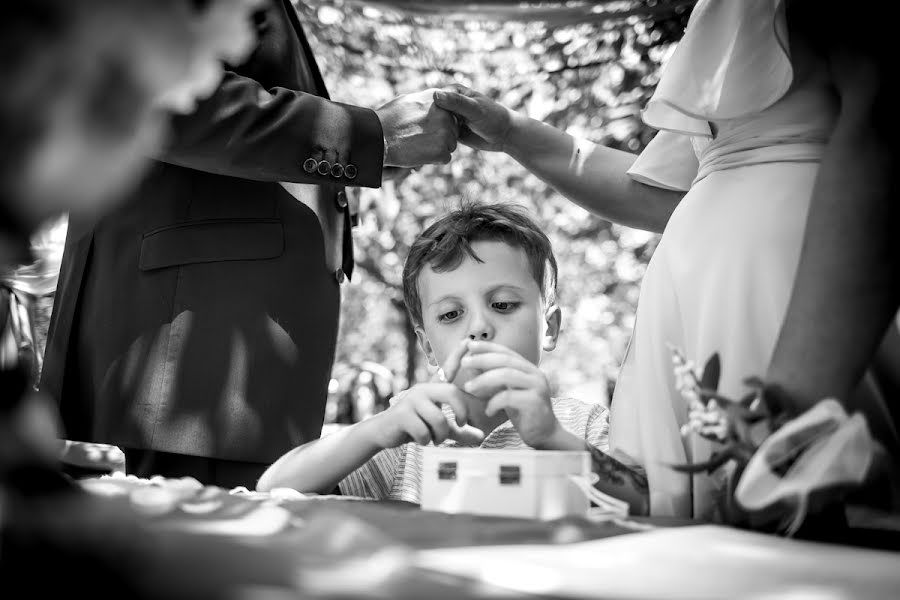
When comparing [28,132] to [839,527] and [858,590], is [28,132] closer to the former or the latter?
[858,590]

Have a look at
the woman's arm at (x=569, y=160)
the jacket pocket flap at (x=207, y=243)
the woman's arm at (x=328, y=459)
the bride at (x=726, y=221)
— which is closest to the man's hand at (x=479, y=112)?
the woman's arm at (x=569, y=160)

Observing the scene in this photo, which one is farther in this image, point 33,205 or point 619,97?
point 619,97

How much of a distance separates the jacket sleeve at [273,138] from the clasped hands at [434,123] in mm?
154

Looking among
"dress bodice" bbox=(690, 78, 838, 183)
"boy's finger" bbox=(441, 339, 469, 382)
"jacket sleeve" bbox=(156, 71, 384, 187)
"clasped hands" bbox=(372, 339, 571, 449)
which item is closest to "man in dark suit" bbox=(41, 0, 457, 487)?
"jacket sleeve" bbox=(156, 71, 384, 187)

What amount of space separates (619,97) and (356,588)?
5021mm

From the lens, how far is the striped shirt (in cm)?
207

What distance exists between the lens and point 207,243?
7.27ft

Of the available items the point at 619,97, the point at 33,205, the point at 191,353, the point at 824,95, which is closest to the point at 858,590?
the point at 33,205

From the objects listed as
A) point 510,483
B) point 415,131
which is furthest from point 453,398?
point 415,131

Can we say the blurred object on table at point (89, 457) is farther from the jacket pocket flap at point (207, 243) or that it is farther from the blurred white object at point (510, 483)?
the blurred white object at point (510, 483)

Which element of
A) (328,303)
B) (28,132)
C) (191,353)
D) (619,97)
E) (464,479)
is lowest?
(464,479)

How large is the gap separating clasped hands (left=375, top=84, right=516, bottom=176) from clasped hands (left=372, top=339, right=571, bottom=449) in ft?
3.33

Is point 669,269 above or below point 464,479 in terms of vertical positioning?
above

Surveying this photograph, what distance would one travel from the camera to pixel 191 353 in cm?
219
